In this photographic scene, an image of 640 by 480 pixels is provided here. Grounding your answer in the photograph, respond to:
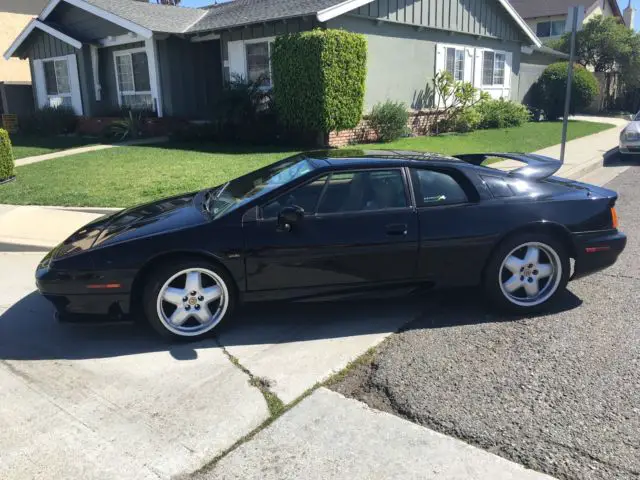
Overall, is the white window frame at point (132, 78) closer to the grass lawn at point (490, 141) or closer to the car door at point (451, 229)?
the grass lawn at point (490, 141)

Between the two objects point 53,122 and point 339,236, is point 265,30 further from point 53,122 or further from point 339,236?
point 339,236

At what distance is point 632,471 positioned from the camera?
264 cm

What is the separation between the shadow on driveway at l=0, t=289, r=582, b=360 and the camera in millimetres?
4125

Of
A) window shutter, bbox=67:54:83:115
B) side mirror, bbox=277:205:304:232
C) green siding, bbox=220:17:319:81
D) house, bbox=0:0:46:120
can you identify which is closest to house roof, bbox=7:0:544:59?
green siding, bbox=220:17:319:81

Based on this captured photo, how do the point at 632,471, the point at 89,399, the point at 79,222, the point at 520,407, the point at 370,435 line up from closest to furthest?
1. the point at 632,471
2. the point at 370,435
3. the point at 520,407
4. the point at 89,399
5. the point at 79,222

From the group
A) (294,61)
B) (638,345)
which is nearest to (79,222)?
(638,345)

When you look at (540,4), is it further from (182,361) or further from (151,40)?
(182,361)

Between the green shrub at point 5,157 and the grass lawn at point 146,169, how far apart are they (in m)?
0.26

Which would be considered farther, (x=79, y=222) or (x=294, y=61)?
(x=294, y=61)

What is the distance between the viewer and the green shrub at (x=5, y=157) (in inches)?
414

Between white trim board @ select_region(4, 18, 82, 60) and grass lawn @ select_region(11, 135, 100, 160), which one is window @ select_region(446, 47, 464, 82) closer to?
grass lawn @ select_region(11, 135, 100, 160)

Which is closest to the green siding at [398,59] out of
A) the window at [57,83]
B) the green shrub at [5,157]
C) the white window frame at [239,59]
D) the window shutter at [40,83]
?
the white window frame at [239,59]

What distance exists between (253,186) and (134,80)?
16.8m

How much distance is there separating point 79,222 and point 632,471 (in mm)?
6960
